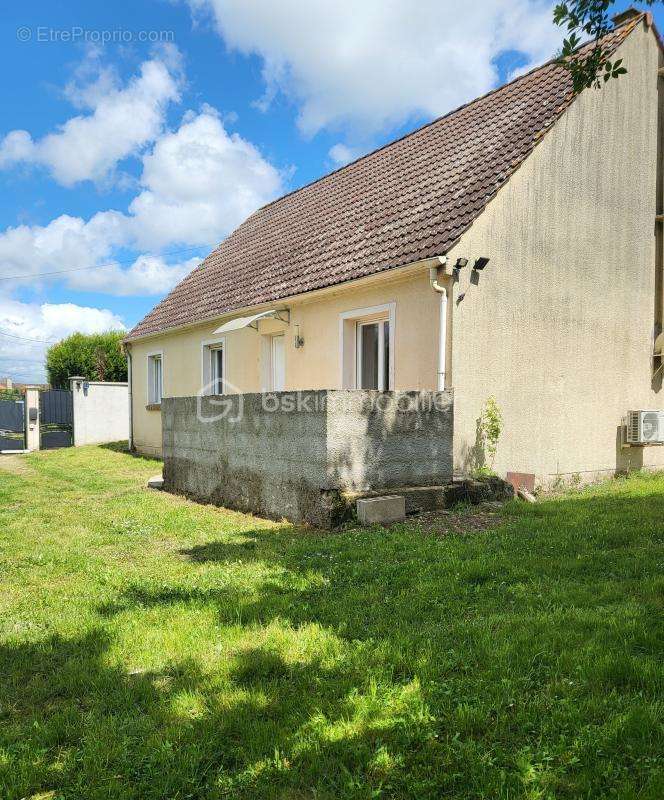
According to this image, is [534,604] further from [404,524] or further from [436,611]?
[404,524]

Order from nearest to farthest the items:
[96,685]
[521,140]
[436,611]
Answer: [96,685], [436,611], [521,140]

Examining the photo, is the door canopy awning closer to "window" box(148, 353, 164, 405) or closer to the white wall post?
"window" box(148, 353, 164, 405)

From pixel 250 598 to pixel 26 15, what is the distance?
1213 cm

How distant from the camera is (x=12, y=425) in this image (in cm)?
2077

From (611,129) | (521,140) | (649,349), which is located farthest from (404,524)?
(611,129)

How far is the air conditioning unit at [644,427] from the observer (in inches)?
449

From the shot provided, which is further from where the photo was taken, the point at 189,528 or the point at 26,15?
the point at 26,15

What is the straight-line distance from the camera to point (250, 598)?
4.52m

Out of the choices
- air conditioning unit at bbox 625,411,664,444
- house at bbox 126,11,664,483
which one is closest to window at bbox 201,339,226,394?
house at bbox 126,11,664,483

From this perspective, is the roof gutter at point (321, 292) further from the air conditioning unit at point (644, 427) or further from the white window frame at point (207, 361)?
the air conditioning unit at point (644, 427)

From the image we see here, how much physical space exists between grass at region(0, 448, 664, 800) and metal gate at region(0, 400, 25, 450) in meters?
16.2

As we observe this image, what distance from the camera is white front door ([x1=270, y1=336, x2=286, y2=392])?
12830 millimetres

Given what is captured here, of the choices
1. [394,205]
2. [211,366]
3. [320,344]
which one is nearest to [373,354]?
[320,344]

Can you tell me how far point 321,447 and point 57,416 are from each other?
1810cm
